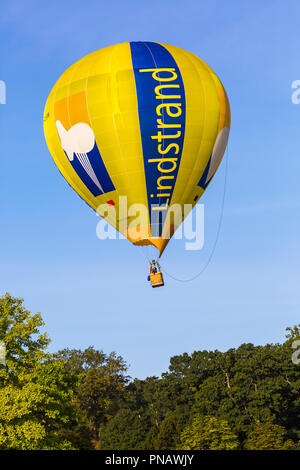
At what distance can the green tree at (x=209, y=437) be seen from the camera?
2325 inches

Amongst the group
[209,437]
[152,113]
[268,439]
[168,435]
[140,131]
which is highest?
[152,113]

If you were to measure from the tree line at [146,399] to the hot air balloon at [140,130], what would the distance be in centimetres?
915

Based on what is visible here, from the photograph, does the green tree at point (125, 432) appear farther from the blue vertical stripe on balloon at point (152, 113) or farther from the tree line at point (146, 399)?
the blue vertical stripe on balloon at point (152, 113)

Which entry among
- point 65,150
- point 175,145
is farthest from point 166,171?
point 65,150

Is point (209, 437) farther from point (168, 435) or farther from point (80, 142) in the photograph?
point (80, 142)

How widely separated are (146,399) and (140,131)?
63.9 m

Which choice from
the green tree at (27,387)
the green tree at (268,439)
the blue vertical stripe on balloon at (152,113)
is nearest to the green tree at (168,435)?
the green tree at (268,439)

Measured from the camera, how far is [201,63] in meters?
41.6

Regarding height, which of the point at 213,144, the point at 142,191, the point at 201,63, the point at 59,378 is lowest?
the point at 59,378

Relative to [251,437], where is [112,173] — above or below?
above

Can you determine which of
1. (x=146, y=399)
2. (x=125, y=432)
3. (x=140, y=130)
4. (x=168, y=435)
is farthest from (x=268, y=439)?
(x=146, y=399)

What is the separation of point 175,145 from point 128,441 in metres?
47.9

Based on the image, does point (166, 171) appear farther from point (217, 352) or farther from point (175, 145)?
point (217, 352)

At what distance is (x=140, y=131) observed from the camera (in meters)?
38.8
